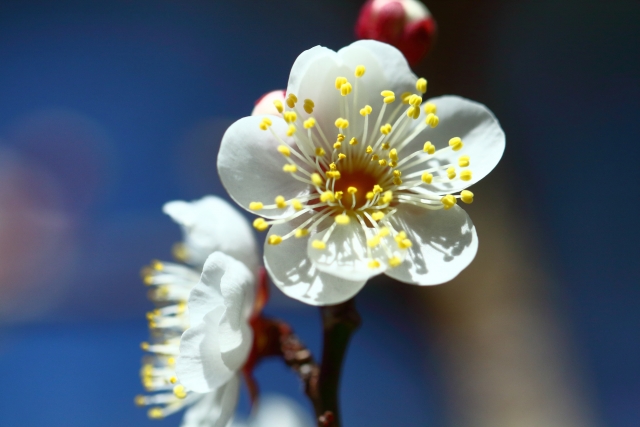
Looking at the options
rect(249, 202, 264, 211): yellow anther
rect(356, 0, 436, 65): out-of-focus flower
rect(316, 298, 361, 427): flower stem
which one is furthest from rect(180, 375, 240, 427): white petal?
rect(356, 0, 436, 65): out-of-focus flower

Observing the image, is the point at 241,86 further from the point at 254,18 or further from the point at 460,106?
the point at 460,106

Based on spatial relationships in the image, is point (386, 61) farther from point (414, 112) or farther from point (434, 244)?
point (434, 244)

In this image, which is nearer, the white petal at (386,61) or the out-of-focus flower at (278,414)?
the white petal at (386,61)

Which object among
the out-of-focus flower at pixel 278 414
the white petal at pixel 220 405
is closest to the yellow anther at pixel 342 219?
the white petal at pixel 220 405

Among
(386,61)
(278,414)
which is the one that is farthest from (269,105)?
(278,414)

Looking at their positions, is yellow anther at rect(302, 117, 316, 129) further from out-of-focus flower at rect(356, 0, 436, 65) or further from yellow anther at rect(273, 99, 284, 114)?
out-of-focus flower at rect(356, 0, 436, 65)

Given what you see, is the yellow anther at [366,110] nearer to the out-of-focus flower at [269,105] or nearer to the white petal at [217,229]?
the out-of-focus flower at [269,105]

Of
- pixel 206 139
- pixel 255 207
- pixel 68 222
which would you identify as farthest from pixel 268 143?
pixel 68 222
